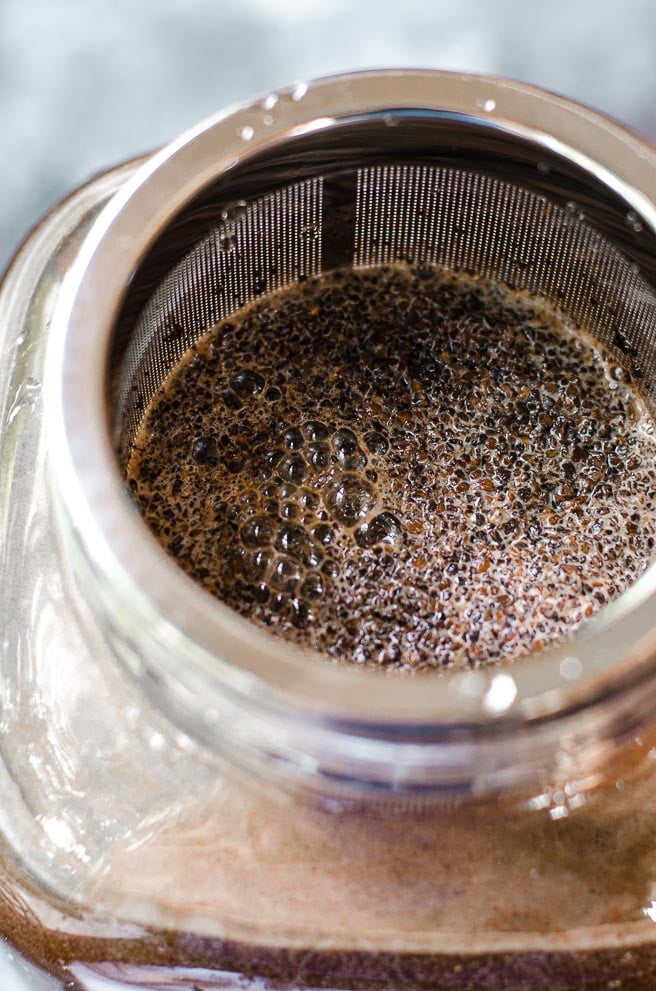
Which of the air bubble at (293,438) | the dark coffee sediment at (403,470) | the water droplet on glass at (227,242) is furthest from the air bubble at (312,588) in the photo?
the water droplet on glass at (227,242)

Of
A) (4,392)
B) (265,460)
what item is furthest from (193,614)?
(4,392)

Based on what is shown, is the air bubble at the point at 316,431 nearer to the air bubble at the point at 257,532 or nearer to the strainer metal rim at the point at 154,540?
the air bubble at the point at 257,532

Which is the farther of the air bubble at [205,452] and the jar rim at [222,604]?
the air bubble at [205,452]

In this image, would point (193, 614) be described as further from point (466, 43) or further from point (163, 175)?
point (466, 43)

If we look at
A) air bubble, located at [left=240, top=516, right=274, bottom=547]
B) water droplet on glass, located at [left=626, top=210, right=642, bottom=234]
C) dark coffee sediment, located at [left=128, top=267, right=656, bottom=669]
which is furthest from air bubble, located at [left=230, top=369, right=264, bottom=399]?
water droplet on glass, located at [left=626, top=210, right=642, bottom=234]

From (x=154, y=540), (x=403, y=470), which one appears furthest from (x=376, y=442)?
(x=154, y=540)

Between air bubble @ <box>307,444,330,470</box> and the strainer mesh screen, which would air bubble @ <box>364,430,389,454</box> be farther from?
the strainer mesh screen

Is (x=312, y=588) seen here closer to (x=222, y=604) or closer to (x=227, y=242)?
(x=222, y=604)
